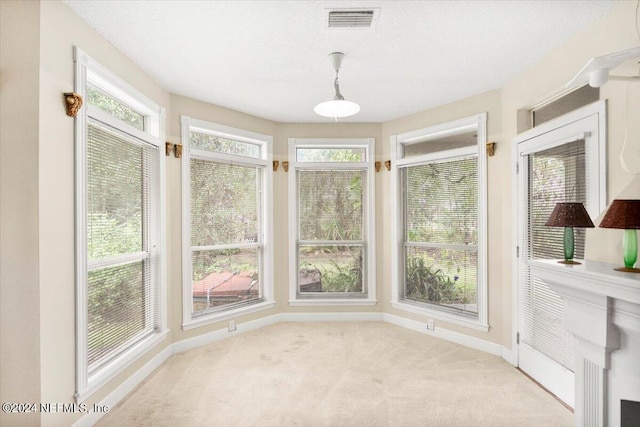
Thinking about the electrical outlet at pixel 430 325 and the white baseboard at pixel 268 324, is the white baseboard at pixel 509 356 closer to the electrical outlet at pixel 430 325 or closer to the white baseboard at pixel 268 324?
the white baseboard at pixel 268 324

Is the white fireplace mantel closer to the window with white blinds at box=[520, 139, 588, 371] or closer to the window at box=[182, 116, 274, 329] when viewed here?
the window with white blinds at box=[520, 139, 588, 371]

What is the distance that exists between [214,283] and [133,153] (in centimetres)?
167

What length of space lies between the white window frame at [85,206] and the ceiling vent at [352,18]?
161 centimetres

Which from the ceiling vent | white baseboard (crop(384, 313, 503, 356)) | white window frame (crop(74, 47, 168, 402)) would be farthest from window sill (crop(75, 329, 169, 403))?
the ceiling vent

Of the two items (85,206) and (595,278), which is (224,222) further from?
(595,278)

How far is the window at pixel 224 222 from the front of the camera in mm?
3691

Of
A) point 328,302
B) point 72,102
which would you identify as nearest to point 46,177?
point 72,102

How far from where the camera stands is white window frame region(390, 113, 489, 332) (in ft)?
11.8

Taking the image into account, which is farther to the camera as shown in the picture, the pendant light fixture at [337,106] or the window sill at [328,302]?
the window sill at [328,302]

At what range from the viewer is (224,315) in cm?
394

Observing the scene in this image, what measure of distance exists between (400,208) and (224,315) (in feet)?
8.15

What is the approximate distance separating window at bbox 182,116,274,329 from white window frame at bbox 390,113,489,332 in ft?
5.21
